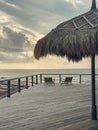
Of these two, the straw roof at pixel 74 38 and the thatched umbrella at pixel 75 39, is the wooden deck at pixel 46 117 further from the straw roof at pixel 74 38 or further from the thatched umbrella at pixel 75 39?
the straw roof at pixel 74 38

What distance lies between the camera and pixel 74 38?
6836 mm

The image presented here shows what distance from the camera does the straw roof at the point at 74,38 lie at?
264 inches

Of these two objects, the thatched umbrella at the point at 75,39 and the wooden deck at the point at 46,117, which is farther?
the wooden deck at the point at 46,117

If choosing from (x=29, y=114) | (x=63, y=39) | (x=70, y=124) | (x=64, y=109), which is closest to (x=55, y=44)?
(x=63, y=39)

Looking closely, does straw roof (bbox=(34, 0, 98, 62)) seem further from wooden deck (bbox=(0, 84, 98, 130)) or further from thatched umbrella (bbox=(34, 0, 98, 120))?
wooden deck (bbox=(0, 84, 98, 130))

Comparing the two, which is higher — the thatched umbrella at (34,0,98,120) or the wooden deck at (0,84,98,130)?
the thatched umbrella at (34,0,98,120)

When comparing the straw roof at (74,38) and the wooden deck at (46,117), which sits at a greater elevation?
the straw roof at (74,38)

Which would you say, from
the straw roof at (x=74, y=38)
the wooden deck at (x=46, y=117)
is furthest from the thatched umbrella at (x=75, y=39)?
the wooden deck at (x=46, y=117)

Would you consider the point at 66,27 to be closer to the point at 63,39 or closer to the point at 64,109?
the point at 63,39

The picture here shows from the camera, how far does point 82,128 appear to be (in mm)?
6805

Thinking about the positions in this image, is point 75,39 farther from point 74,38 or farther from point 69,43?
point 69,43

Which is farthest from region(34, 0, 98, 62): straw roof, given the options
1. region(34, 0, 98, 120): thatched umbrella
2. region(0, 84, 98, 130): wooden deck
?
region(0, 84, 98, 130): wooden deck

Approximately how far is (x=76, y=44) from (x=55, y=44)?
0.56 metres

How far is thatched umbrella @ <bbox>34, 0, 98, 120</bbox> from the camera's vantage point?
22.0 feet
